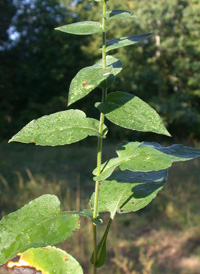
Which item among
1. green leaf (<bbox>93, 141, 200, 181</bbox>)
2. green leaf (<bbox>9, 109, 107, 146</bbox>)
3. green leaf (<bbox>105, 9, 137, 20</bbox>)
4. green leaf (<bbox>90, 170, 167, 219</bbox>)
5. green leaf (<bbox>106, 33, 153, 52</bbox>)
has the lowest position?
green leaf (<bbox>90, 170, 167, 219</bbox>)

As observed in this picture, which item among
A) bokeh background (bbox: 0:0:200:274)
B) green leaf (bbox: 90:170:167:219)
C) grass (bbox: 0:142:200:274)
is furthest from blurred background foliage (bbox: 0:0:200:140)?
green leaf (bbox: 90:170:167:219)

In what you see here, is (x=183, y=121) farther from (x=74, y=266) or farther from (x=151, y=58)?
(x=74, y=266)

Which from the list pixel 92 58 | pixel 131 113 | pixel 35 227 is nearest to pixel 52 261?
pixel 35 227

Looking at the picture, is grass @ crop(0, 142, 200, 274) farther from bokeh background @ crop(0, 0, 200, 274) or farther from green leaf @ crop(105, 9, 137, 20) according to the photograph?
green leaf @ crop(105, 9, 137, 20)

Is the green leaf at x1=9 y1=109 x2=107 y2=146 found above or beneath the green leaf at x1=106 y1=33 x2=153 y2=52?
beneath

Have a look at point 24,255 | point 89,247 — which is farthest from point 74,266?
point 89,247

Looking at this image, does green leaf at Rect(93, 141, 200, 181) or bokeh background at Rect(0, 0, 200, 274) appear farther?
bokeh background at Rect(0, 0, 200, 274)

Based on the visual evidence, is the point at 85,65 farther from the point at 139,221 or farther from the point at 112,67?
the point at 112,67
